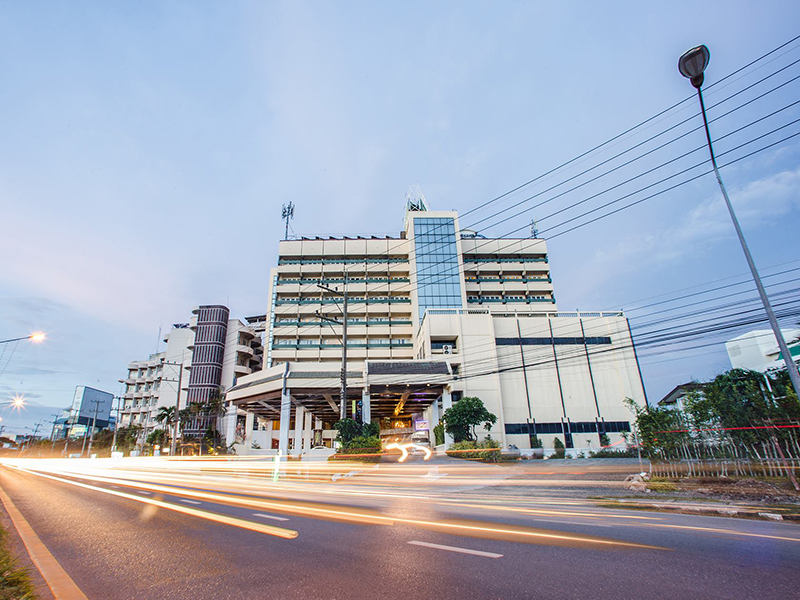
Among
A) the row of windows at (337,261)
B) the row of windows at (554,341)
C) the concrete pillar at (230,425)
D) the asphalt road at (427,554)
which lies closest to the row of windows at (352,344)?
the concrete pillar at (230,425)

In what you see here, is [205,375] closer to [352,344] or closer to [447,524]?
[352,344]

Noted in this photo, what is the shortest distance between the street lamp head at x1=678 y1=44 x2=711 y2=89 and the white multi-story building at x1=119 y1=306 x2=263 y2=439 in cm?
6489

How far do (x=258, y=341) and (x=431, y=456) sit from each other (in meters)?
54.1

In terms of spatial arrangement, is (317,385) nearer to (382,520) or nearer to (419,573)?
(382,520)

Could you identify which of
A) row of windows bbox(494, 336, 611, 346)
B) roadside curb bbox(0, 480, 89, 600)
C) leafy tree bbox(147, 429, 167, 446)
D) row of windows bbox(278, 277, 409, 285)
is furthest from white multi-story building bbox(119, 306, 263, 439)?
roadside curb bbox(0, 480, 89, 600)

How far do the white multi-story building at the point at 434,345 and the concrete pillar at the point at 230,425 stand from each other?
0.35m

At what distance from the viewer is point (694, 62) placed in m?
10.5

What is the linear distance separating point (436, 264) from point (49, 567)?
188ft

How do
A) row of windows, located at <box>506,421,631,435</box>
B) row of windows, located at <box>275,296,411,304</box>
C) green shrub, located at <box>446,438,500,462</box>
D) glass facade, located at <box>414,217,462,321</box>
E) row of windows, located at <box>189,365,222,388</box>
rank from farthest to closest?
row of windows, located at <box>189,365,222,388</box> → row of windows, located at <box>275,296,411,304</box> → glass facade, located at <box>414,217,462,321</box> → row of windows, located at <box>506,421,631,435</box> → green shrub, located at <box>446,438,500,462</box>

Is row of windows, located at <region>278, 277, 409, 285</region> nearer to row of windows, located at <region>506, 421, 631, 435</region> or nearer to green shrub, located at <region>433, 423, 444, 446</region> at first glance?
row of windows, located at <region>506, 421, 631, 435</region>

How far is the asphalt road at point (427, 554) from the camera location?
396cm

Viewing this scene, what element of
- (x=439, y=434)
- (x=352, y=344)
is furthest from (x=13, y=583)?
(x=352, y=344)

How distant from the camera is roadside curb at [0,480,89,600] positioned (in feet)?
13.2

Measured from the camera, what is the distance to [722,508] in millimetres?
9344
